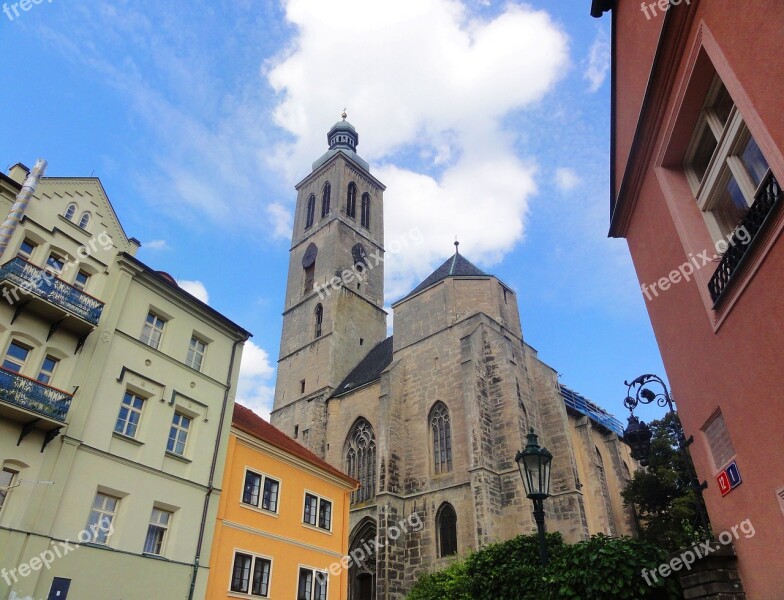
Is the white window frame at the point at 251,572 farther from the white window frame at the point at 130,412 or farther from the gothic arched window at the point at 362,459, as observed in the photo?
the gothic arched window at the point at 362,459

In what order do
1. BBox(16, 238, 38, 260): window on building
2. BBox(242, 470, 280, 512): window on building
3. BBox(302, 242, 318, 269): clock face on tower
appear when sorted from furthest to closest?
BBox(302, 242, 318, 269): clock face on tower
BBox(242, 470, 280, 512): window on building
BBox(16, 238, 38, 260): window on building

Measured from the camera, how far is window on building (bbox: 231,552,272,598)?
1391 cm

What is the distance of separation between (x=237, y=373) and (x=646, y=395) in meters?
12.2

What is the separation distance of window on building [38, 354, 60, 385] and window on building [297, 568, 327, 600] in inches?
346

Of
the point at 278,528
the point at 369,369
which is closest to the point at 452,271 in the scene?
the point at 369,369

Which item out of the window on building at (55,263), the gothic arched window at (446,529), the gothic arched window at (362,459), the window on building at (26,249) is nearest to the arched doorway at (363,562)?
the gothic arched window at (362,459)

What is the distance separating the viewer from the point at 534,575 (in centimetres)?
1118

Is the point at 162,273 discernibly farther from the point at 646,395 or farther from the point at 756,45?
the point at 756,45

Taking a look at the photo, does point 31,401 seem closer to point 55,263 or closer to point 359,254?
point 55,263

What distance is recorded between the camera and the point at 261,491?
15.6 m

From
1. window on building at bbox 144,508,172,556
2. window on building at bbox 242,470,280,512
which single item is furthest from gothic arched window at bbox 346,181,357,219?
window on building at bbox 144,508,172,556

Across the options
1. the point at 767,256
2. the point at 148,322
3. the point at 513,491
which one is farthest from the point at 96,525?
the point at 513,491

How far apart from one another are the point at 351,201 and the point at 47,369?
34126mm

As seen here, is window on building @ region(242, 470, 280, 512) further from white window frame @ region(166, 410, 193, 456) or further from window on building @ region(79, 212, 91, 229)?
window on building @ region(79, 212, 91, 229)
